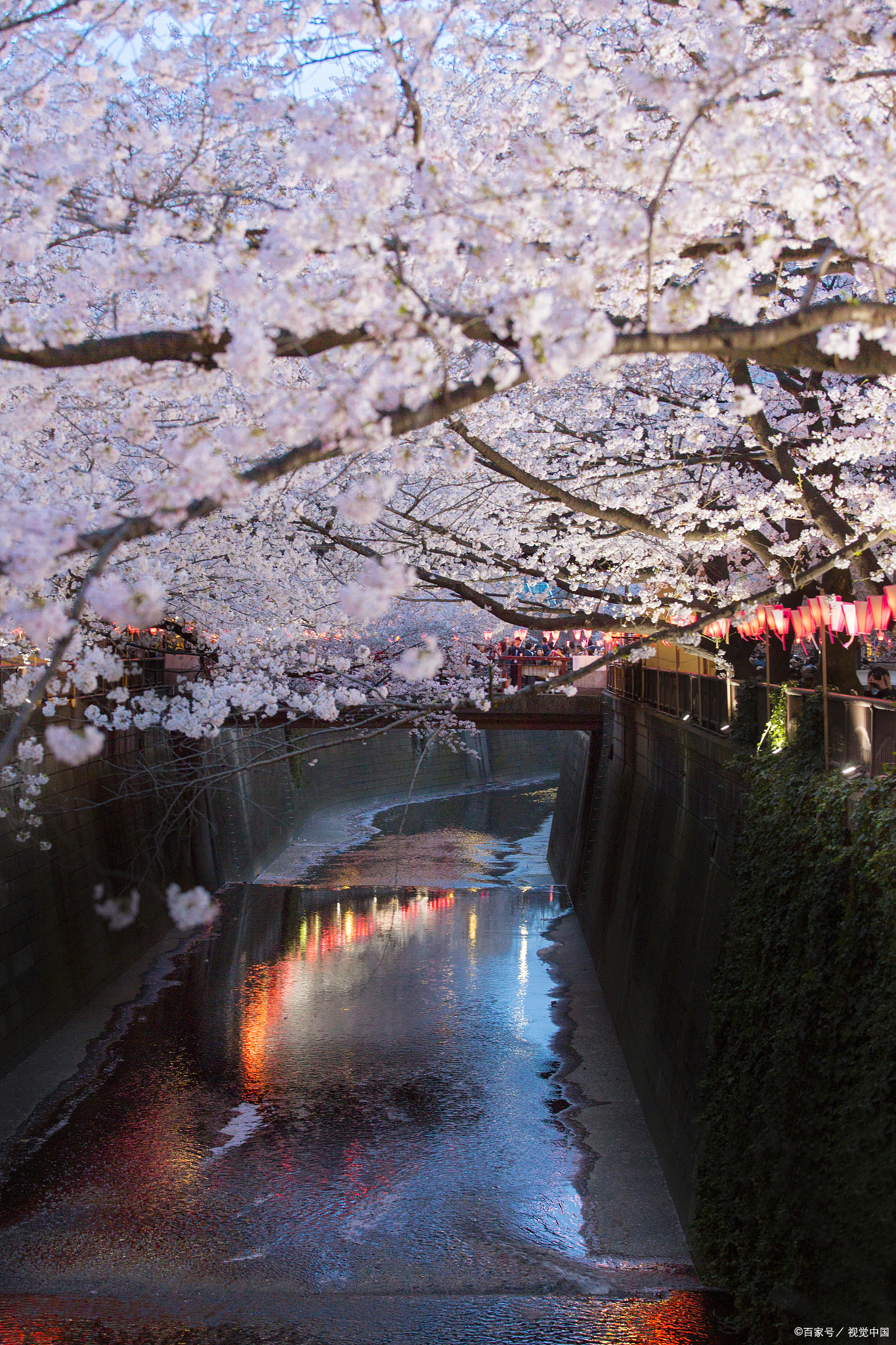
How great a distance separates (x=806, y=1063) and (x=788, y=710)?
11.5ft

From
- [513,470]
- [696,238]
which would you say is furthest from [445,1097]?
[696,238]

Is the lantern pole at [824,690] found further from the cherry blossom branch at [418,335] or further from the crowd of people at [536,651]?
the crowd of people at [536,651]

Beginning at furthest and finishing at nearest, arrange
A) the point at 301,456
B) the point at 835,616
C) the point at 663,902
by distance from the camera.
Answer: the point at 663,902 < the point at 835,616 < the point at 301,456

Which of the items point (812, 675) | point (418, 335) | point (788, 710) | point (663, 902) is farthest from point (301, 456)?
point (812, 675)

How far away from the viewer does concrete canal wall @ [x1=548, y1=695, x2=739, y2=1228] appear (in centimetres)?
931

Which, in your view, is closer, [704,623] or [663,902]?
[704,623]

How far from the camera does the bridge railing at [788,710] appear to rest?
6.60m

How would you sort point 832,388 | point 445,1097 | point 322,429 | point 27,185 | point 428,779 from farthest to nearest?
point 428,779 < point 445,1097 < point 832,388 < point 27,185 < point 322,429

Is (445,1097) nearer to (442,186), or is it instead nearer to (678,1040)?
(678,1040)

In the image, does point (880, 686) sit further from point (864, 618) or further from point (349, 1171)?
point (349, 1171)

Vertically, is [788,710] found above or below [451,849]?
above

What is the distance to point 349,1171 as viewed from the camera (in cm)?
980

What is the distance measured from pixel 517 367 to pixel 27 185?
346cm

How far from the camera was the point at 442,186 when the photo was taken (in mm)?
3904
